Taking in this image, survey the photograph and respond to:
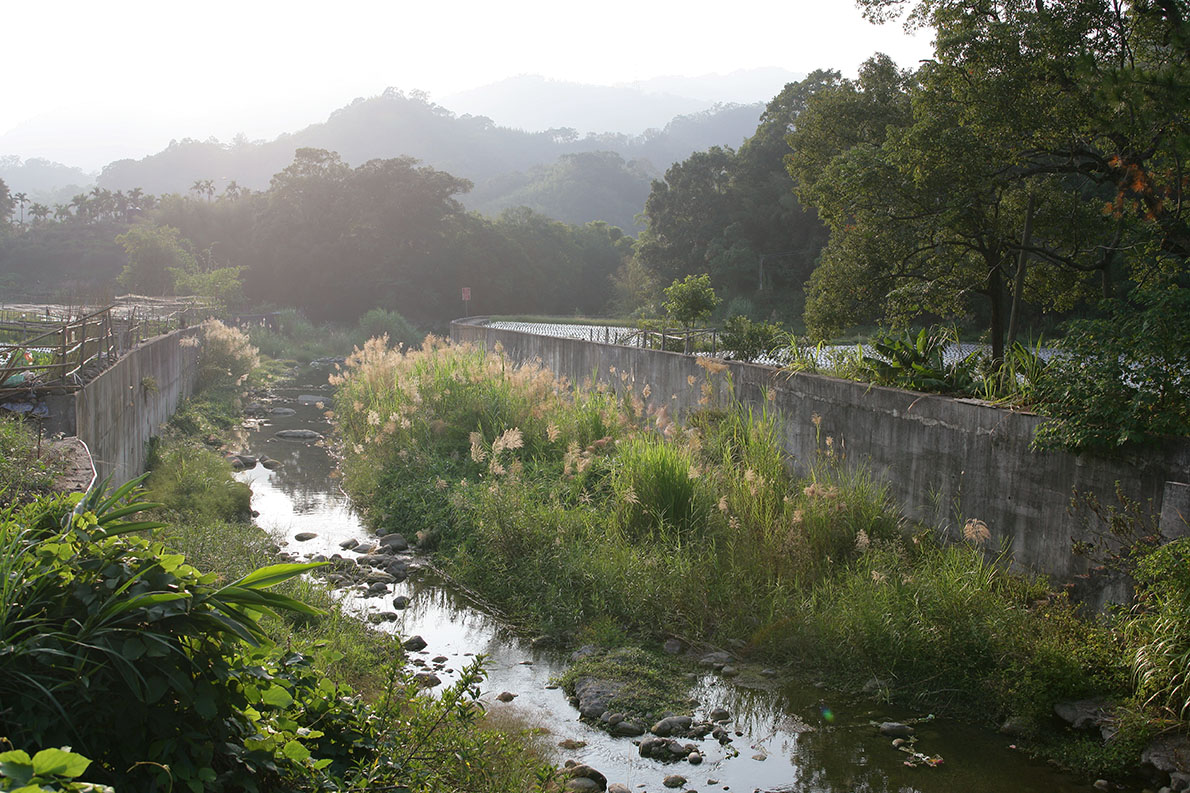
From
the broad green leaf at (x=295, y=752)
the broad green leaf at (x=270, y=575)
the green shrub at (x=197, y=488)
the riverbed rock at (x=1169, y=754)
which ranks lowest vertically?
the green shrub at (x=197, y=488)

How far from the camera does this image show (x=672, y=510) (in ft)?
29.8

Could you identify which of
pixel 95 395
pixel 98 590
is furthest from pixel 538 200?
pixel 98 590

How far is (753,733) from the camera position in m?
6.07

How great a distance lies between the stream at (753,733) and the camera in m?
5.42

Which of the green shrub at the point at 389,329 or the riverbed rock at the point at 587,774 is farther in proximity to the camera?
the green shrub at the point at 389,329

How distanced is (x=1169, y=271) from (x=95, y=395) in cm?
1184

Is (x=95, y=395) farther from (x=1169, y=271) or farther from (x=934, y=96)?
(x=1169, y=271)

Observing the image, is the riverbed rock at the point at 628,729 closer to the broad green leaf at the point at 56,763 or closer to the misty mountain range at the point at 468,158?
the broad green leaf at the point at 56,763

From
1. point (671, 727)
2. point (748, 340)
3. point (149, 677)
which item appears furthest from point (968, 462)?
point (149, 677)

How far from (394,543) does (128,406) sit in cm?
459

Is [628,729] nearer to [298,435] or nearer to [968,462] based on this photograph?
[968,462]

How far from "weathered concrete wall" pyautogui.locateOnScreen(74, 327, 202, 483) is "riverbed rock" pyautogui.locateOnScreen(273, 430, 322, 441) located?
2.28 m

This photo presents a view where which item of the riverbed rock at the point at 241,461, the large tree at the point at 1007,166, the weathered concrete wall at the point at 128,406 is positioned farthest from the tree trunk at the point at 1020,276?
the riverbed rock at the point at 241,461

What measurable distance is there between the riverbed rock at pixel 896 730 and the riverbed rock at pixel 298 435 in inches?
595
